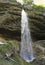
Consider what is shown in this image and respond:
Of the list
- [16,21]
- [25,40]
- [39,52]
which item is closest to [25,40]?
[25,40]

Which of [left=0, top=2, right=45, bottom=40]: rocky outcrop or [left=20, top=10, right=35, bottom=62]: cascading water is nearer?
[left=20, top=10, right=35, bottom=62]: cascading water

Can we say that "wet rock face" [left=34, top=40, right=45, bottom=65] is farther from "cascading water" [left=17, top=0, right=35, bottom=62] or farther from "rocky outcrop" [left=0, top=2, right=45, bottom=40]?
"rocky outcrop" [left=0, top=2, right=45, bottom=40]

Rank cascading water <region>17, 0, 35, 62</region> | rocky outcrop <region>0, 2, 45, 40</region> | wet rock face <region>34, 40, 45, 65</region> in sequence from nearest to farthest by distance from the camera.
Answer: wet rock face <region>34, 40, 45, 65</region>, cascading water <region>17, 0, 35, 62</region>, rocky outcrop <region>0, 2, 45, 40</region>

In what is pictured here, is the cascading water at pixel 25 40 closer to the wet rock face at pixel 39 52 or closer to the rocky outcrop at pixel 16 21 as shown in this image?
the rocky outcrop at pixel 16 21

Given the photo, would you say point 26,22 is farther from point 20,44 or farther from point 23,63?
point 23,63

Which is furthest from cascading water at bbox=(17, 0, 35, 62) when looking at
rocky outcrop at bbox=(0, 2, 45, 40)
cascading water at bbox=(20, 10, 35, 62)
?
rocky outcrop at bbox=(0, 2, 45, 40)

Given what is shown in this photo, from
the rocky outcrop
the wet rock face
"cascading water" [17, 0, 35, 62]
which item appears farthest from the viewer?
the rocky outcrop

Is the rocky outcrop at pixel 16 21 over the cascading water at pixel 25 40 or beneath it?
over

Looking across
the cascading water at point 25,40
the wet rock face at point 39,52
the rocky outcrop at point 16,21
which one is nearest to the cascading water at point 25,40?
the cascading water at point 25,40

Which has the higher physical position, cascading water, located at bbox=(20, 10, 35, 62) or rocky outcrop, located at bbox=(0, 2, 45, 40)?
rocky outcrop, located at bbox=(0, 2, 45, 40)

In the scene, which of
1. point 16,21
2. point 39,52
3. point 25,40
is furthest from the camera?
point 25,40

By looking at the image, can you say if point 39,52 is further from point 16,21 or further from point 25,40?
point 16,21

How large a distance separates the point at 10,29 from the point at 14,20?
67 centimetres

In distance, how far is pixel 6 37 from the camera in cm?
1642
